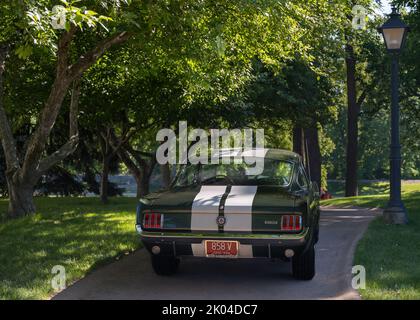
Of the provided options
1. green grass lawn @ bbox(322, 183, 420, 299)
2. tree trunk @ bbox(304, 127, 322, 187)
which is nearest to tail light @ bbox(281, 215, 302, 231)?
green grass lawn @ bbox(322, 183, 420, 299)

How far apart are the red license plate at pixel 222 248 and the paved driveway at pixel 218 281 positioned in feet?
1.42

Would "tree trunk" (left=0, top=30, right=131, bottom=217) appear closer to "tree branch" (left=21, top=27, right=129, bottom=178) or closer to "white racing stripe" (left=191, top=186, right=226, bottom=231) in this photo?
"tree branch" (left=21, top=27, right=129, bottom=178)

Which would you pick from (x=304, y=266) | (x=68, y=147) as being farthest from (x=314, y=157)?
(x=304, y=266)

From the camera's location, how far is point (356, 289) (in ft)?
22.1

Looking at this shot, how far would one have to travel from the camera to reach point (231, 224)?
6.78 metres

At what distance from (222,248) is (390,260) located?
2711mm

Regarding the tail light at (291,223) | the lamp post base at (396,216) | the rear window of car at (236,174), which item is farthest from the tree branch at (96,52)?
the lamp post base at (396,216)

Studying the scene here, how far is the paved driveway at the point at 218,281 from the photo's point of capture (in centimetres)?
670

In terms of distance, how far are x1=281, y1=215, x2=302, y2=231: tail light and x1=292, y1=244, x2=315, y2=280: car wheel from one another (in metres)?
0.64

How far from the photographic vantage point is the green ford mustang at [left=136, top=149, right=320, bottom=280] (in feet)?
22.0

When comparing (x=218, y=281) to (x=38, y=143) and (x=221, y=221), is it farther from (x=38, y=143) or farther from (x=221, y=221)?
(x=38, y=143)
